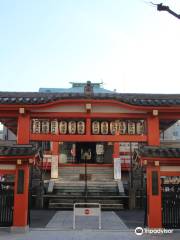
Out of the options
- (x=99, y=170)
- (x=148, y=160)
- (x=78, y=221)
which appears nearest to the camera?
(x=148, y=160)

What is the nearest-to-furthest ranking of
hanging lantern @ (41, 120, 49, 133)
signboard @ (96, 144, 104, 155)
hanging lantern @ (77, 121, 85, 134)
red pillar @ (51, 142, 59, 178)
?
1. hanging lantern @ (77, 121, 85, 134)
2. hanging lantern @ (41, 120, 49, 133)
3. red pillar @ (51, 142, 59, 178)
4. signboard @ (96, 144, 104, 155)

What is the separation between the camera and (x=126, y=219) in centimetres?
2025

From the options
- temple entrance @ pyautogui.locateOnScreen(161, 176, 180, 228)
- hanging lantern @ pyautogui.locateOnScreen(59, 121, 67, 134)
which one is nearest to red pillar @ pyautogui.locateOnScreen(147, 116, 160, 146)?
temple entrance @ pyautogui.locateOnScreen(161, 176, 180, 228)

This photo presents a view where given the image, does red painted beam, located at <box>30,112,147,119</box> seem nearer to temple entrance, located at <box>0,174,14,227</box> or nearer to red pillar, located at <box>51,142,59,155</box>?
temple entrance, located at <box>0,174,14,227</box>

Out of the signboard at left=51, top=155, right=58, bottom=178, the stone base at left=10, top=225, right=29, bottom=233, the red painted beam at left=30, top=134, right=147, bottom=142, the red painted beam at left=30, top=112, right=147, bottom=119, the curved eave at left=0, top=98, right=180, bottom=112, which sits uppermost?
the curved eave at left=0, top=98, right=180, bottom=112

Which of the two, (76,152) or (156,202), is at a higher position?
(76,152)

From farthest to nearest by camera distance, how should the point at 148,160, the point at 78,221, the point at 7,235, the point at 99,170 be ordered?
the point at 99,170 → the point at 78,221 → the point at 148,160 → the point at 7,235

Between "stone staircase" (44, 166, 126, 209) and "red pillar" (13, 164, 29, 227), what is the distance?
1072 cm

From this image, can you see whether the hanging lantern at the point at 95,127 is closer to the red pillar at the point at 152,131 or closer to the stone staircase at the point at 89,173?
the red pillar at the point at 152,131

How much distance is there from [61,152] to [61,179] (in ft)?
13.9

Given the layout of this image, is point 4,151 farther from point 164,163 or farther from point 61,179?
point 61,179

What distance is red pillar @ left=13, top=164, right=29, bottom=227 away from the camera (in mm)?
15156

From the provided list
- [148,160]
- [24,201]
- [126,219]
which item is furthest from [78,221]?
[148,160]

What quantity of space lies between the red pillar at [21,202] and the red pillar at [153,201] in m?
5.28
